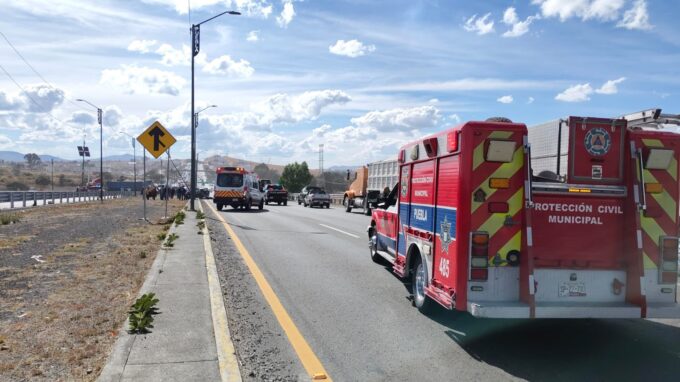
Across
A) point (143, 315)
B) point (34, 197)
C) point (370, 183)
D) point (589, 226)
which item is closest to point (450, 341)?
point (589, 226)

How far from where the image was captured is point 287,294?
28.5ft

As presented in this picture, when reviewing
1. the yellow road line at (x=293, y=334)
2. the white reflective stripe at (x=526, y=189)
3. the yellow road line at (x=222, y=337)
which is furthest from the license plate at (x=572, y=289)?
the yellow road line at (x=222, y=337)

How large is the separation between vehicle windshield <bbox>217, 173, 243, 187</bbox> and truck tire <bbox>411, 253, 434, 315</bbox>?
28.6m

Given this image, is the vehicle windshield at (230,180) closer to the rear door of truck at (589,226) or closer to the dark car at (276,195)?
the dark car at (276,195)

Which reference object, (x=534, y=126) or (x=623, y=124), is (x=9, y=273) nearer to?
(x=534, y=126)

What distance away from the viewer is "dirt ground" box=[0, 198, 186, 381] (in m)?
5.35

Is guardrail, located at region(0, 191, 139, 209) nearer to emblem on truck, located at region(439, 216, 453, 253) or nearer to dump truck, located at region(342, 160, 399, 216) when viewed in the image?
dump truck, located at region(342, 160, 399, 216)

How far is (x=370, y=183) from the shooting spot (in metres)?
32.3

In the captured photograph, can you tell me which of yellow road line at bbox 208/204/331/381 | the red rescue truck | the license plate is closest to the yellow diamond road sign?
yellow road line at bbox 208/204/331/381

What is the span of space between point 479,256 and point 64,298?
5.84 meters

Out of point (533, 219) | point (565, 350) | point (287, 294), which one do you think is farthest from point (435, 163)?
point (287, 294)

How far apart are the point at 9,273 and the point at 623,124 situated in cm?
992

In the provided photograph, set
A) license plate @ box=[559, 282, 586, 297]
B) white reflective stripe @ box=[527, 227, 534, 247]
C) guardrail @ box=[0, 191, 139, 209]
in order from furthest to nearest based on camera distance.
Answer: guardrail @ box=[0, 191, 139, 209], license plate @ box=[559, 282, 586, 297], white reflective stripe @ box=[527, 227, 534, 247]

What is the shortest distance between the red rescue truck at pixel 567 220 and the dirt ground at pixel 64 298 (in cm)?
381
